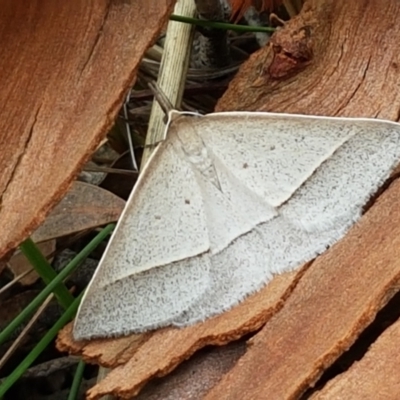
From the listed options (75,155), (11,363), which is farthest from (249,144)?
(11,363)

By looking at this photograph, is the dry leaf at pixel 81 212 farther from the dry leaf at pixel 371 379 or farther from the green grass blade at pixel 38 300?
the dry leaf at pixel 371 379

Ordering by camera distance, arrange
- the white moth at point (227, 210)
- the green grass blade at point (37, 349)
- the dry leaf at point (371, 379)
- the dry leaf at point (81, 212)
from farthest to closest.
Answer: the dry leaf at point (81, 212) → the green grass blade at point (37, 349) → the white moth at point (227, 210) → the dry leaf at point (371, 379)

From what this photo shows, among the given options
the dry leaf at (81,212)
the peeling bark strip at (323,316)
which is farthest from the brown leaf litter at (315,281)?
the dry leaf at (81,212)

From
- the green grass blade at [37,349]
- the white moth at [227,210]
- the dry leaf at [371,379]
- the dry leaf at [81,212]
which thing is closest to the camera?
the dry leaf at [371,379]

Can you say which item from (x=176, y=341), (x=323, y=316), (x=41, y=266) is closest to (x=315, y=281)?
(x=323, y=316)

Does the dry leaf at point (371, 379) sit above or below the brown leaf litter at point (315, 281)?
below

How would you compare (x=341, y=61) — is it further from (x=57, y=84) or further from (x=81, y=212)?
(x=81, y=212)
